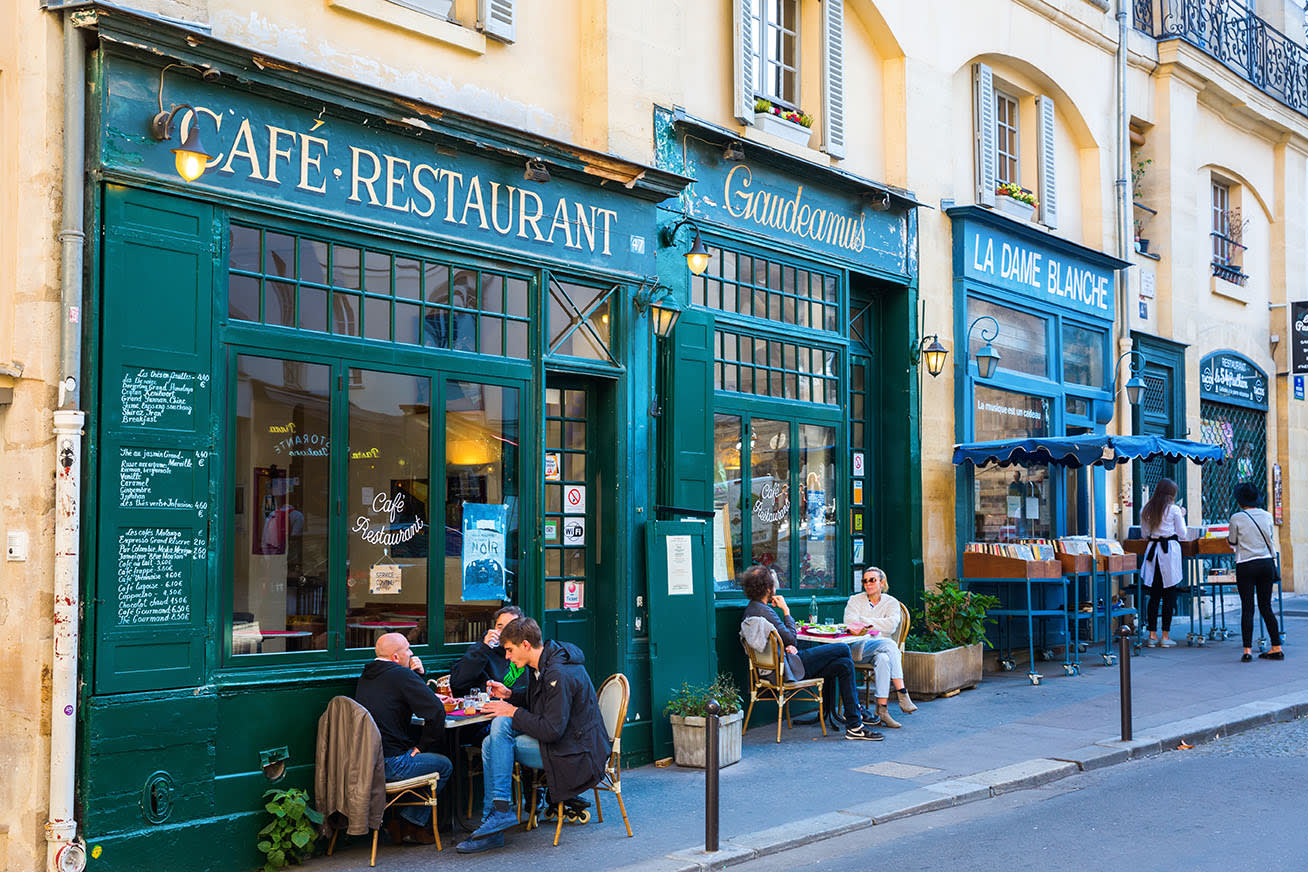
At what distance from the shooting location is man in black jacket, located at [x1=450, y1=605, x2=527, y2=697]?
27.5ft

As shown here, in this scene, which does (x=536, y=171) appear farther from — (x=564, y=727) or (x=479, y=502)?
(x=564, y=727)

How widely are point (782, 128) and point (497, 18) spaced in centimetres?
337

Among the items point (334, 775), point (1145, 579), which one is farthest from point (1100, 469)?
point (334, 775)

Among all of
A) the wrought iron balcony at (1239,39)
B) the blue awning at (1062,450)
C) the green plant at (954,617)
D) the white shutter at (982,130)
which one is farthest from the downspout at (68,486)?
the wrought iron balcony at (1239,39)

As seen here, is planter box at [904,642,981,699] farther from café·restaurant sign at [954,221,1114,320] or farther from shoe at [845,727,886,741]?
café·restaurant sign at [954,221,1114,320]

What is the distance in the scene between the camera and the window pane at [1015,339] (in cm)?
1465

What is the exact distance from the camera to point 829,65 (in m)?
12.6

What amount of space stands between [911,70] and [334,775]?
9494mm

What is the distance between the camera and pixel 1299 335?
2103 cm

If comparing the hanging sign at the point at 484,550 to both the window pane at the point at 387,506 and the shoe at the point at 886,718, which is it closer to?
the window pane at the point at 387,506

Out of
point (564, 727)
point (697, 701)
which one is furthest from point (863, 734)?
point (564, 727)

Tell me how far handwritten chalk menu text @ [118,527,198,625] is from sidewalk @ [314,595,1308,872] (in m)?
1.66

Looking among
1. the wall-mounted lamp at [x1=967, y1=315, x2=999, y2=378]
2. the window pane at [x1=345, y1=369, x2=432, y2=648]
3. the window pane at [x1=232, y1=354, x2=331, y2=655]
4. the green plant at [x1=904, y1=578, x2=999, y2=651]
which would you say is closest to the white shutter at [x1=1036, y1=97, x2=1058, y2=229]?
the wall-mounted lamp at [x1=967, y1=315, x2=999, y2=378]

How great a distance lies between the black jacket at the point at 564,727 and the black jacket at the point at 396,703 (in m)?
0.48
